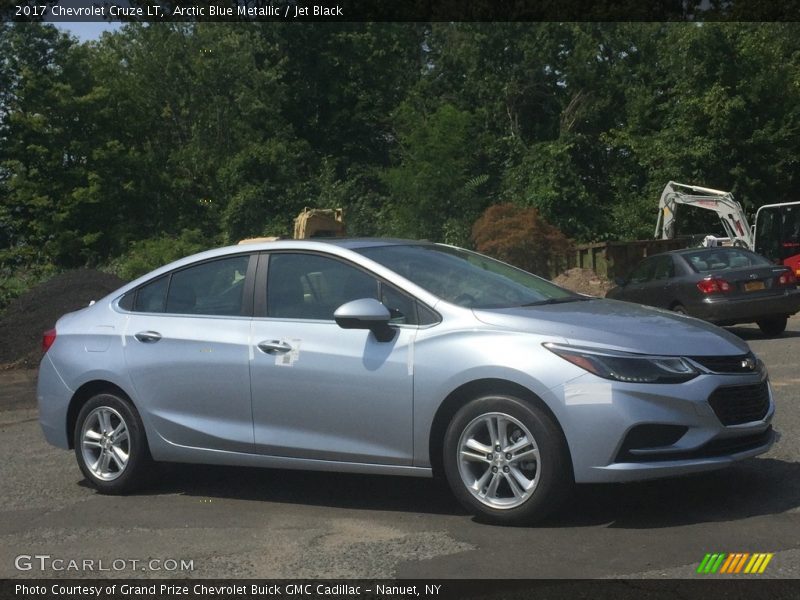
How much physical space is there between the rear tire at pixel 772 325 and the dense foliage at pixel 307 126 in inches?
856

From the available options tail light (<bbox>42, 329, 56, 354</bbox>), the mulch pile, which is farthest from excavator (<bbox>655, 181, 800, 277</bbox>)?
tail light (<bbox>42, 329, 56, 354</bbox>)

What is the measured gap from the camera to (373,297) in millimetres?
6789

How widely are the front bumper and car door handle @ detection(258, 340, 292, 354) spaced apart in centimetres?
172

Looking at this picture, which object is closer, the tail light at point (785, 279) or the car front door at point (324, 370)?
the car front door at point (324, 370)

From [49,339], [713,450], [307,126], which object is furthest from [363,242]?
[307,126]

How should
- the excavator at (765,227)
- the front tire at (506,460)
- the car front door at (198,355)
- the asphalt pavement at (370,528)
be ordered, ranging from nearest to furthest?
the asphalt pavement at (370,528) → the front tire at (506,460) → the car front door at (198,355) → the excavator at (765,227)

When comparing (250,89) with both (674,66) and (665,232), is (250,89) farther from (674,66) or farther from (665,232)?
(665,232)

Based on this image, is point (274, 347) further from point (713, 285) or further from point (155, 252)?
point (155, 252)

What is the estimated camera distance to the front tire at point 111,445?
7500 millimetres

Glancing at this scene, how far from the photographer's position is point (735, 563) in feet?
17.3

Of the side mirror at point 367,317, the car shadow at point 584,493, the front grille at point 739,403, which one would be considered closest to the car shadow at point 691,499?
the car shadow at point 584,493

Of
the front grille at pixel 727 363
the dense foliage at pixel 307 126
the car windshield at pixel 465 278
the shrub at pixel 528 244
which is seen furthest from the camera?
the dense foliage at pixel 307 126

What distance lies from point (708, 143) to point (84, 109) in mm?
22654

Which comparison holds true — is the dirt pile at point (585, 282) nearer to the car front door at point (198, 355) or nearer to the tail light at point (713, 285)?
the tail light at point (713, 285)
